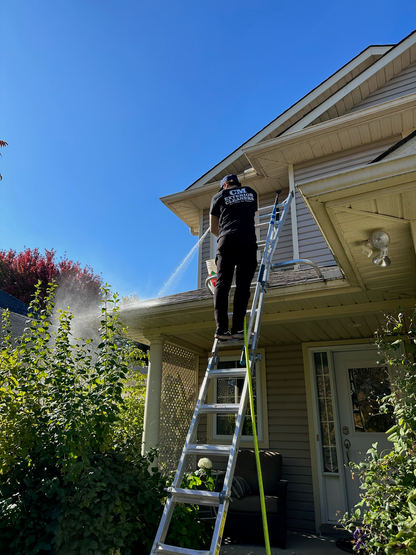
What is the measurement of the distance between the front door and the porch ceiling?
370mm

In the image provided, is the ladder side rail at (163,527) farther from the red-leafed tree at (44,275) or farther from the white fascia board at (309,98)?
the red-leafed tree at (44,275)

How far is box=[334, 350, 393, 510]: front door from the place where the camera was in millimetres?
4920

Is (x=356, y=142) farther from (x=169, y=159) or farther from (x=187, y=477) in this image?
(x=169, y=159)

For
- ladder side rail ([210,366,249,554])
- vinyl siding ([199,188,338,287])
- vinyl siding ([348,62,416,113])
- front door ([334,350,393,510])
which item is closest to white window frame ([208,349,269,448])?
front door ([334,350,393,510])

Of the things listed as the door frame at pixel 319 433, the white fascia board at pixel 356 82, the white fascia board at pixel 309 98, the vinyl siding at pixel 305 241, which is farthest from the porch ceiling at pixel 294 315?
the white fascia board at pixel 309 98

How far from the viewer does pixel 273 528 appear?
427 cm

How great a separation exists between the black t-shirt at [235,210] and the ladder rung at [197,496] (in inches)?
70.8

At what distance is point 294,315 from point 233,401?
2.29 m

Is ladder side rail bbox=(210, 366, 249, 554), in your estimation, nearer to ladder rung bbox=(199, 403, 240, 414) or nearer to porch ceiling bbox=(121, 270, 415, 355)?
ladder rung bbox=(199, 403, 240, 414)

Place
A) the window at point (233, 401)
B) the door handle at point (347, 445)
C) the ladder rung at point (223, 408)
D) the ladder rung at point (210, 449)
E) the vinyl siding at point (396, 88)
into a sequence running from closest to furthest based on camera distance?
the ladder rung at point (210, 449) → the ladder rung at point (223, 408) → the door handle at point (347, 445) → the window at point (233, 401) → the vinyl siding at point (396, 88)

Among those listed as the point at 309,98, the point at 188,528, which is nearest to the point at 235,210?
the point at 188,528

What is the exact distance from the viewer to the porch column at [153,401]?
4.86m

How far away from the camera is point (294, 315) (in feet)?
14.5

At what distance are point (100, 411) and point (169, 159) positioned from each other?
41.0 ft
